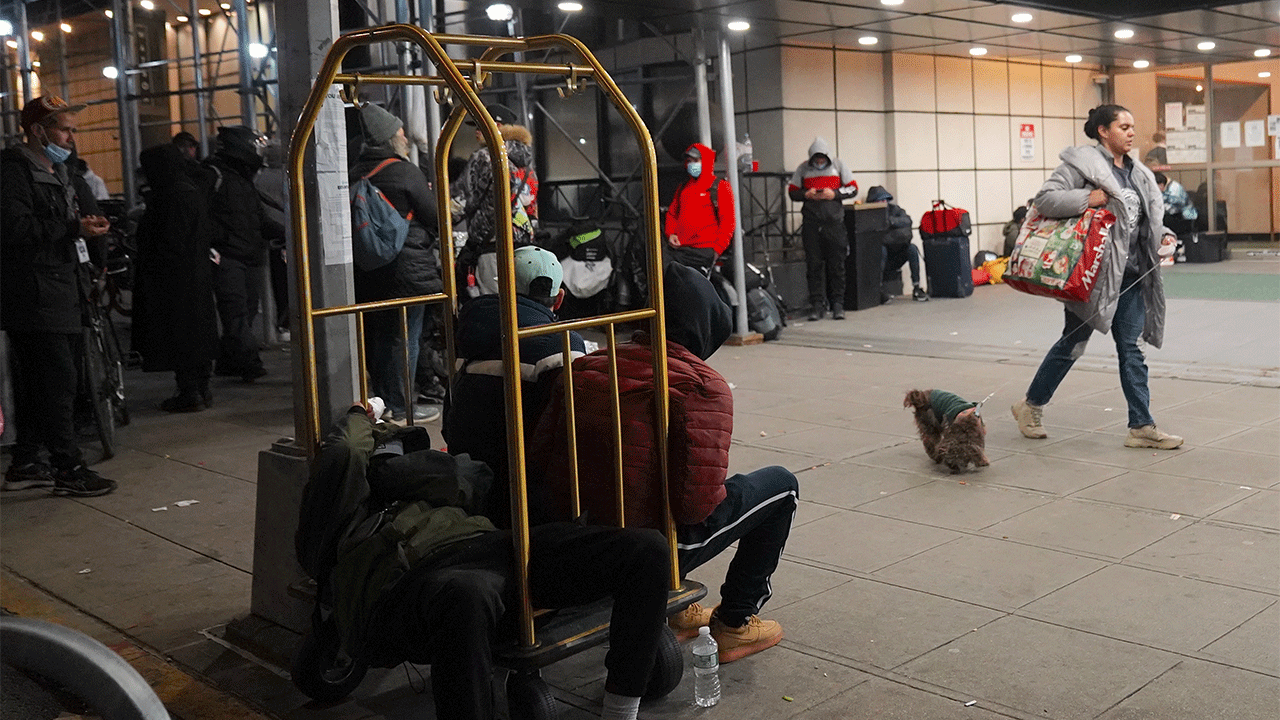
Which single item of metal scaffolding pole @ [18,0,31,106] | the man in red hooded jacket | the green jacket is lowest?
the green jacket

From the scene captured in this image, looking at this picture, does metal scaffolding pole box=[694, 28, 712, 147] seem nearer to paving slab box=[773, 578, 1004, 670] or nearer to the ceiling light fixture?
the ceiling light fixture

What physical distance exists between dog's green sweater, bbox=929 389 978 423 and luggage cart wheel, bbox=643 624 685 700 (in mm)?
3020

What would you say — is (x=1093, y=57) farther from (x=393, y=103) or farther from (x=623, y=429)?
(x=623, y=429)

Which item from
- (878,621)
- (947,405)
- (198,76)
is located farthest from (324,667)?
(198,76)

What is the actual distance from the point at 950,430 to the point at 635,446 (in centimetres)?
322

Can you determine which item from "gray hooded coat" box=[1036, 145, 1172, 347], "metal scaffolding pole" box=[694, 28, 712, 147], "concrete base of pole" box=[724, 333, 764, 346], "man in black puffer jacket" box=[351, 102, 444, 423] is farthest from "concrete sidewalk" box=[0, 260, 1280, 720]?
"metal scaffolding pole" box=[694, 28, 712, 147]

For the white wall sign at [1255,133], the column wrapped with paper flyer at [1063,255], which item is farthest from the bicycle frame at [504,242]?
the white wall sign at [1255,133]

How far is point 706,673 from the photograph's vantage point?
364 centimetres

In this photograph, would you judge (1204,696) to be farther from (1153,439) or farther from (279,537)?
(1153,439)

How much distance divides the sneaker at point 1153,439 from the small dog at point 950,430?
88cm

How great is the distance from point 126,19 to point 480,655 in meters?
19.1

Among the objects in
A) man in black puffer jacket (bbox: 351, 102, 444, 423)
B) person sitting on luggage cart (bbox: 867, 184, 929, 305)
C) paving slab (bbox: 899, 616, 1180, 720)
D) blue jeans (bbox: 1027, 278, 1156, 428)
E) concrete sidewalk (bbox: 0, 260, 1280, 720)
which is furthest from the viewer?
person sitting on luggage cart (bbox: 867, 184, 929, 305)

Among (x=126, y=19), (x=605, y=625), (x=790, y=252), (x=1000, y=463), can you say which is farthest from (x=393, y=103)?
(x=126, y=19)

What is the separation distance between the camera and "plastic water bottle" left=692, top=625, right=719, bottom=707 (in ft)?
11.9
